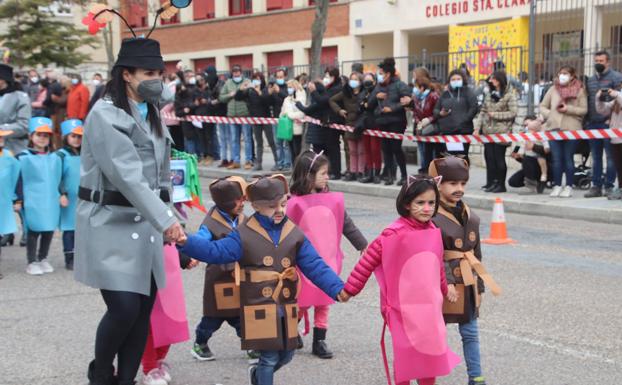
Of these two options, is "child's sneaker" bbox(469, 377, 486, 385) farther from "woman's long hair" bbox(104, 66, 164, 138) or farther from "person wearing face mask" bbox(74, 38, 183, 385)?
"woman's long hair" bbox(104, 66, 164, 138)

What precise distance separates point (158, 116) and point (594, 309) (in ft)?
13.0

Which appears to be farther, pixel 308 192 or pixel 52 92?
pixel 52 92

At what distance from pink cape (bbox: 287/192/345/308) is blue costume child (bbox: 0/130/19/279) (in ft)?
13.4

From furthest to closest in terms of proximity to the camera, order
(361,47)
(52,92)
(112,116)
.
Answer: (361,47), (52,92), (112,116)

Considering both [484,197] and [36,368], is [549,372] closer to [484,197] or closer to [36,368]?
[36,368]

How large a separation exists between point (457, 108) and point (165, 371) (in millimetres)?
9667

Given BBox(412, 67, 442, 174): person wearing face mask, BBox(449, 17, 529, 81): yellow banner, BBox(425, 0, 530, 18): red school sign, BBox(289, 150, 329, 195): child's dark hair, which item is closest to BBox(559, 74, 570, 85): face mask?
BBox(412, 67, 442, 174): person wearing face mask

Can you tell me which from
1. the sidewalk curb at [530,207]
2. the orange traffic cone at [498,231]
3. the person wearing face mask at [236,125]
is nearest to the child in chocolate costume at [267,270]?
the orange traffic cone at [498,231]

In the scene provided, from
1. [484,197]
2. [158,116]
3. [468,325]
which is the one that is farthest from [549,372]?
[484,197]

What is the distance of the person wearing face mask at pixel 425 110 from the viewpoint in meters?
14.8

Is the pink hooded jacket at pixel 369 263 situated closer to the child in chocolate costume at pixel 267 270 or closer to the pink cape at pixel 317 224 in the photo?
the child in chocolate costume at pixel 267 270

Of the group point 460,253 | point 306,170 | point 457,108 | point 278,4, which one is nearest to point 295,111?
point 457,108

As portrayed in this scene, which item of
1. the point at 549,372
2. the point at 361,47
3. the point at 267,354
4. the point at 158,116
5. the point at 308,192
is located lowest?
the point at 549,372

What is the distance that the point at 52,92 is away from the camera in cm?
2211
